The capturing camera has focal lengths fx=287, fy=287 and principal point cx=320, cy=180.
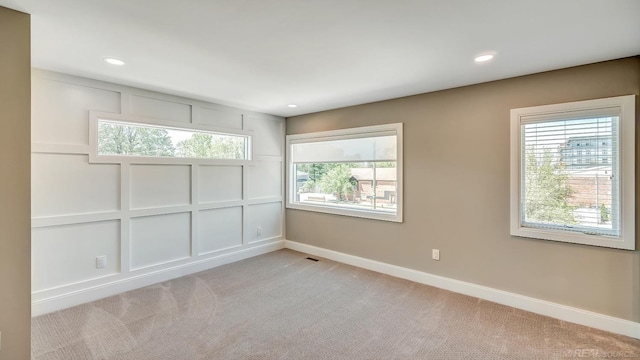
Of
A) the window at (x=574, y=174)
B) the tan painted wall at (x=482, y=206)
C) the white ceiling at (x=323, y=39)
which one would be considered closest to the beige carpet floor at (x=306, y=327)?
the tan painted wall at (x=482, y=206)

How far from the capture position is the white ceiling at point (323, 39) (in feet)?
5.67

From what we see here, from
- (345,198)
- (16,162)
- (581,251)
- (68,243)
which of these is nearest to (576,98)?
(581,251)

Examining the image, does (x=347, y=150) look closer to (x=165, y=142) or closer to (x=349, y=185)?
(x=349, y=185)

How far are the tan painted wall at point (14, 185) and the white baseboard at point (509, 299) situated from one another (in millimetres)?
3394

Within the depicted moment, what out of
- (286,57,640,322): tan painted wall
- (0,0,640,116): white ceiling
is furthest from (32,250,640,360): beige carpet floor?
(0,0,640,116): white ceiling

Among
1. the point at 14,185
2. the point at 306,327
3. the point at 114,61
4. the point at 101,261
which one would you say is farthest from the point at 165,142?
the point at 306,327

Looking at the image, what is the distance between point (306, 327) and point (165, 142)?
2.80 m

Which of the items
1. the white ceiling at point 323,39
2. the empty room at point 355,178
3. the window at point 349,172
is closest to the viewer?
the white ceiling at point 323,39

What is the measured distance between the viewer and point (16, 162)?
1.79 meters

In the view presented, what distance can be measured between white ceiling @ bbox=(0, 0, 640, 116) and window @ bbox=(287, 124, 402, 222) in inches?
40.6

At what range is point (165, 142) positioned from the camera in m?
3.65

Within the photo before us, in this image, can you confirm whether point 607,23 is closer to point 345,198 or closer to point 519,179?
point 519,179

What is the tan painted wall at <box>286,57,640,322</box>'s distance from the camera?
8.21 feet

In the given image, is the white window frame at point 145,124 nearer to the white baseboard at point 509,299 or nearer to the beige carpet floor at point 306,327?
the beige carpet floor at point 306,327
